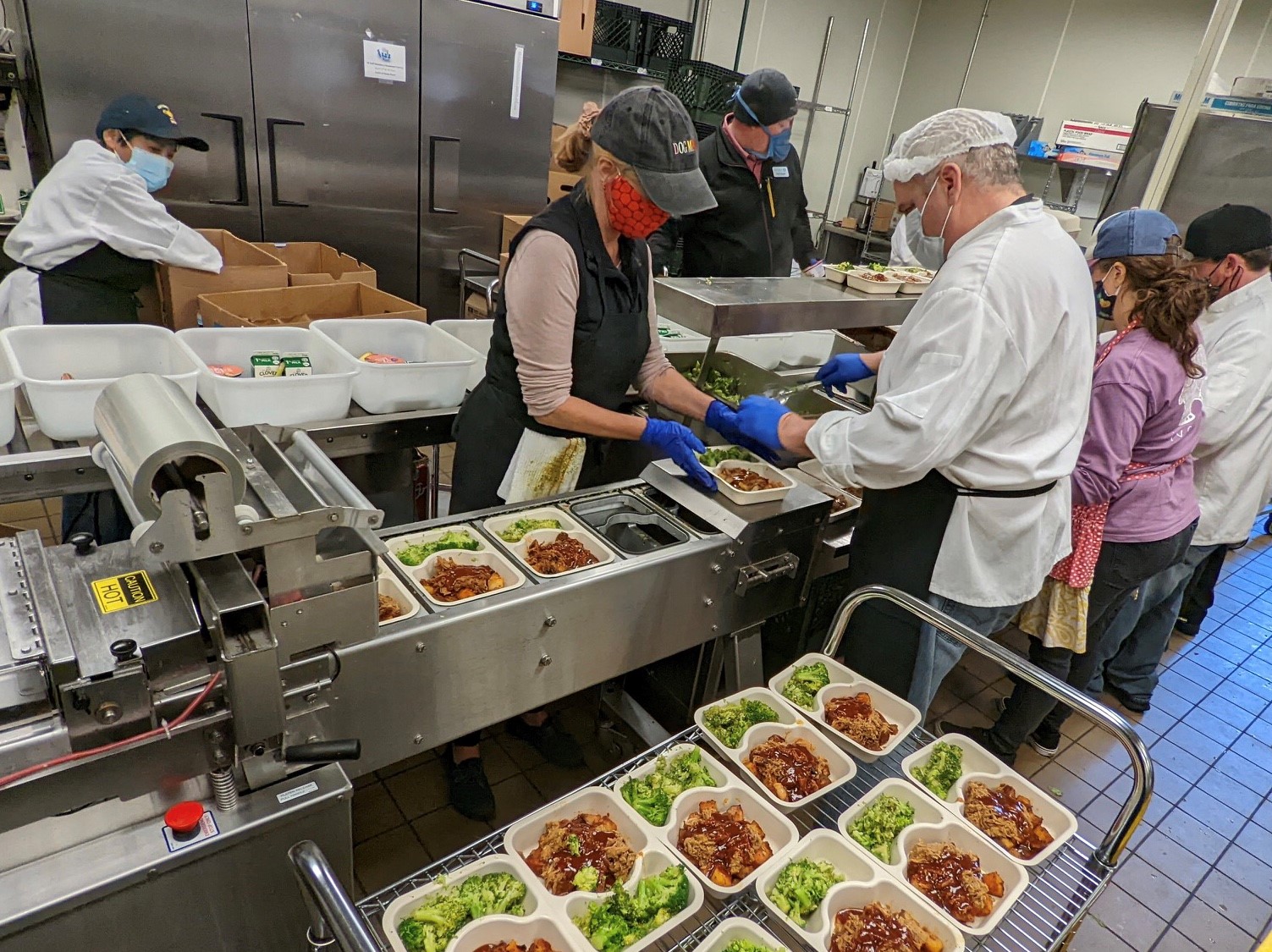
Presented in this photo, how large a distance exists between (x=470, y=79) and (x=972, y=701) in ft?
15.8

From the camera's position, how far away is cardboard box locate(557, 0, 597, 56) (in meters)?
5.57

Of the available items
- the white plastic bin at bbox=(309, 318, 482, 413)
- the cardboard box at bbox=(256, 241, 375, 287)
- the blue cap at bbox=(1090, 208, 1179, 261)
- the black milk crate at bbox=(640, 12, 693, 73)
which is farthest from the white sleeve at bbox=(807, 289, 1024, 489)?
the black milk crate at bbox=(640, 12, 693, 73)

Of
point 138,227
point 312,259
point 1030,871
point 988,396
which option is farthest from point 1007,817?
point 312,259

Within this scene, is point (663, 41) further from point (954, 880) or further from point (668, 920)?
point (668, 920)

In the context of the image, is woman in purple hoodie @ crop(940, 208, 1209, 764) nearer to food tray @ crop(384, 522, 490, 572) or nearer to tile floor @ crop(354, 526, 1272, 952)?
tile floor @ crop(354, 526, 1272, 952)

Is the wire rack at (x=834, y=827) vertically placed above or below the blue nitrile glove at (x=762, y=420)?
below

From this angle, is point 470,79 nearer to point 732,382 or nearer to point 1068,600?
point 732,382

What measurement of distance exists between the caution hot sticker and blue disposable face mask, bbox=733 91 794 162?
3.09 m

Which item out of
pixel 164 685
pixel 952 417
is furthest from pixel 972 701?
pixel 164 685

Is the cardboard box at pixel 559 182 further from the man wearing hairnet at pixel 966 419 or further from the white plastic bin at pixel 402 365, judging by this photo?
the man wearing hairnet at pixel 966 419

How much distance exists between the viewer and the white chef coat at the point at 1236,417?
9.30 ft

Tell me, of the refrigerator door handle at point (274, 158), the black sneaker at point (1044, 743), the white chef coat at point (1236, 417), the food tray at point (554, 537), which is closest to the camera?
the food tray at point (554, 537)

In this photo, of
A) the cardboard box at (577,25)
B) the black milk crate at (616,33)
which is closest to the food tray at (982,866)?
the cardboard box at (577,25)

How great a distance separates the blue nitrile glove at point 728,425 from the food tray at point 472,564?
82cm
